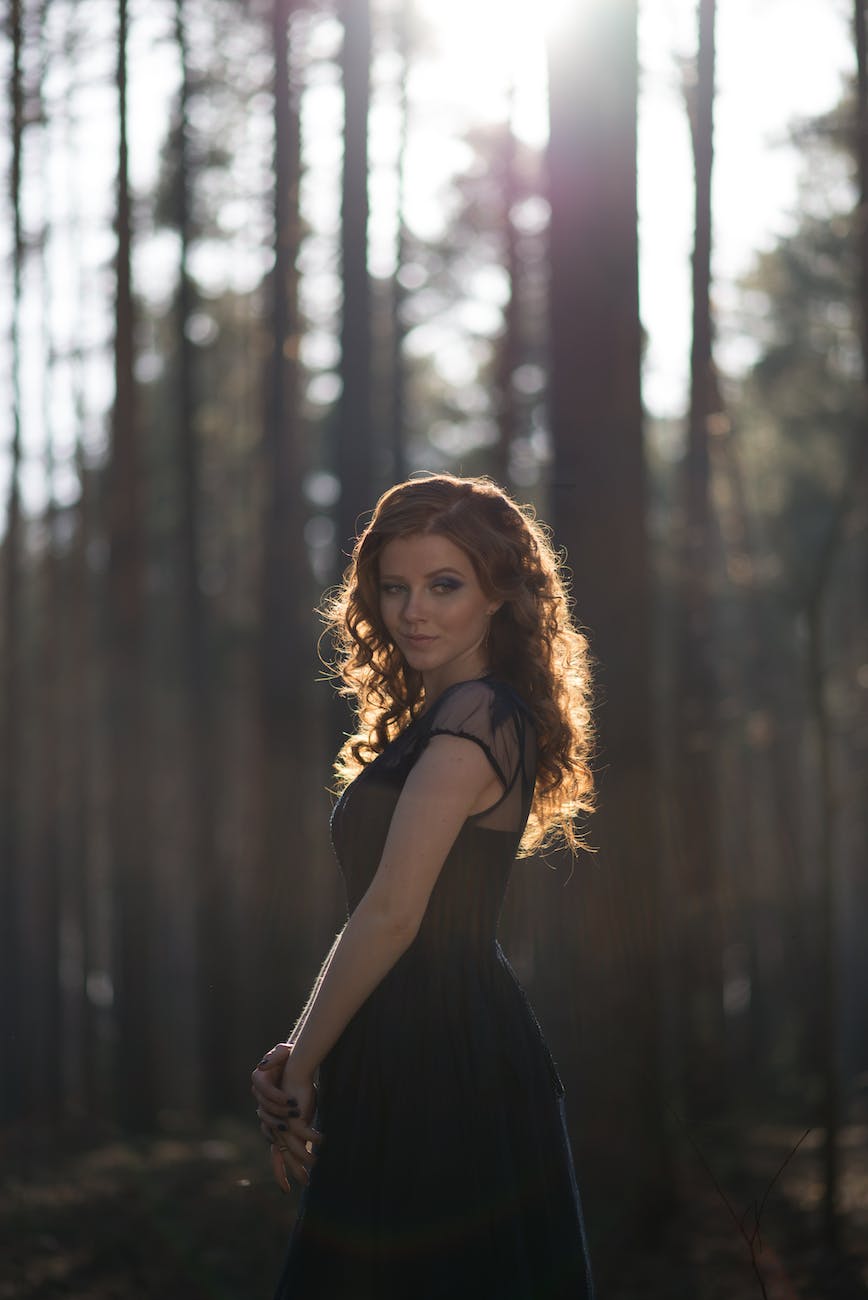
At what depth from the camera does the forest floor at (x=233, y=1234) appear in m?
7.00

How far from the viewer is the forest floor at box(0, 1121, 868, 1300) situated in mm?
7000

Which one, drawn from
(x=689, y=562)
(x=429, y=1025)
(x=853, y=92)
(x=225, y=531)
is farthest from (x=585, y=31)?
(x=225, y=531)

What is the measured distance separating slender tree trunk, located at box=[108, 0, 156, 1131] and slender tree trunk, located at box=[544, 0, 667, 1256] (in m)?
8.81

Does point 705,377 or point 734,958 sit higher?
point 705,377

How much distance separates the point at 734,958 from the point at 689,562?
2199 cm

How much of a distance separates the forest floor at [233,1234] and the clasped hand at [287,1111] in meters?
2.93

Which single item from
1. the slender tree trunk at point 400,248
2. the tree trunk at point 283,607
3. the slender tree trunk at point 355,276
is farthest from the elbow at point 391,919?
the slender tree trunk at point 400,248

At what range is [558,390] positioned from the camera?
6805 millimetres

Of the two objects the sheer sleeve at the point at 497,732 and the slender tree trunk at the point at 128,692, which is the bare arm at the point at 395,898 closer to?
the sheer sleeve at the point at 497,732

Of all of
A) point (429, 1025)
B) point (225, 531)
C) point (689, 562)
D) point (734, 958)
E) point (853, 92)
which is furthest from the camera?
point (734, 958)

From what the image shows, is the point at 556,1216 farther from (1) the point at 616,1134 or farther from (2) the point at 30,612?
(2) the point at 30,612

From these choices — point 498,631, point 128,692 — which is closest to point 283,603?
point 128,692

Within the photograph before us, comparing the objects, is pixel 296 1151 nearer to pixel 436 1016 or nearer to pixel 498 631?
pixel 436 1016

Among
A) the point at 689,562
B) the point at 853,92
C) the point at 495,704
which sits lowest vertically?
the point at 495,704
